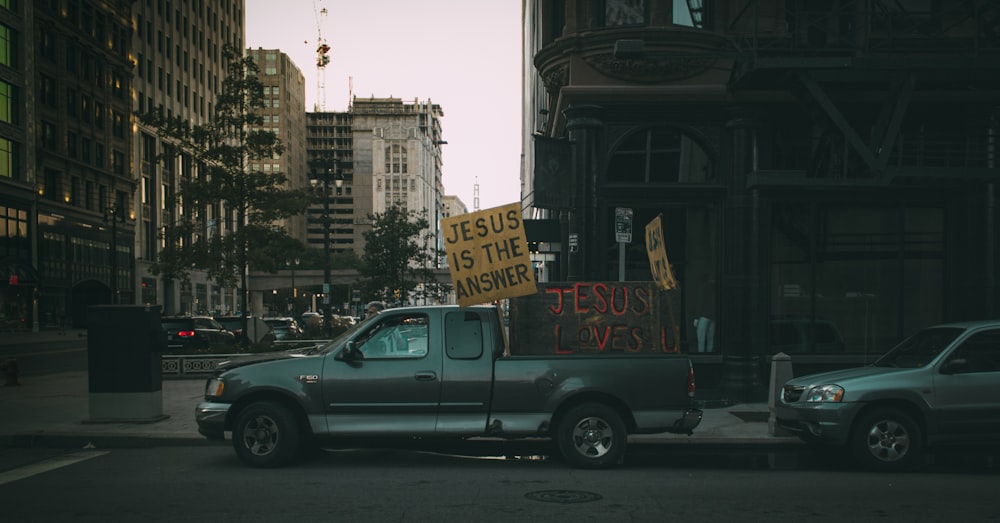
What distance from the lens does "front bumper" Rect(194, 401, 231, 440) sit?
906 centimetres

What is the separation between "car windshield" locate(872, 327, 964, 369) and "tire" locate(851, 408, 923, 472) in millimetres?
694

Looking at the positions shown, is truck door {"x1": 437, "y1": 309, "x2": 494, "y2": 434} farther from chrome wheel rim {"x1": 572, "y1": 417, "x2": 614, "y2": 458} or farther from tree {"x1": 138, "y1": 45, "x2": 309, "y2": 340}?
tree {"x1": 138, "y1": 45, "x2": 309, "y2": 340}

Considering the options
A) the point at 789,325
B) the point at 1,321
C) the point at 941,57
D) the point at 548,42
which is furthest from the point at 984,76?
the point at 1,321

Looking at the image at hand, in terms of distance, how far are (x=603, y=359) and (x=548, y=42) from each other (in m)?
9.49

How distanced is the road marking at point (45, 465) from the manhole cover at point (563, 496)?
214 inches

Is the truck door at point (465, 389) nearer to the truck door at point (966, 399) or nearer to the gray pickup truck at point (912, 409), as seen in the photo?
the gray pickup truck at point (912, 409)

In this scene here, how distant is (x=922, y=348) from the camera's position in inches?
394

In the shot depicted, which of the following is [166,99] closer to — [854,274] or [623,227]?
[623,227]

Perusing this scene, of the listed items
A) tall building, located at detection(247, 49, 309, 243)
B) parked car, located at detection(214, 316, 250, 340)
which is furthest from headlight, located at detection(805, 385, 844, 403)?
tall building, located at detection(247, 49, 309, 243)

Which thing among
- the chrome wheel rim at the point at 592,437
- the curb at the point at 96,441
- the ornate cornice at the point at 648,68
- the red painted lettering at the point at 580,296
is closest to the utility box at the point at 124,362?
the curb at the point at 96,441

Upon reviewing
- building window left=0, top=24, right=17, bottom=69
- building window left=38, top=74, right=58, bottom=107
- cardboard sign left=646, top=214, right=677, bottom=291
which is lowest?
cardboard sign left=646, top=214, right=677, bottom=291

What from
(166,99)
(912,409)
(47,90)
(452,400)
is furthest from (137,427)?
(166,99)

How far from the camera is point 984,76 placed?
45.7 ft

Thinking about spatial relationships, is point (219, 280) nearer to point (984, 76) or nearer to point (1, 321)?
point (984, 76)
